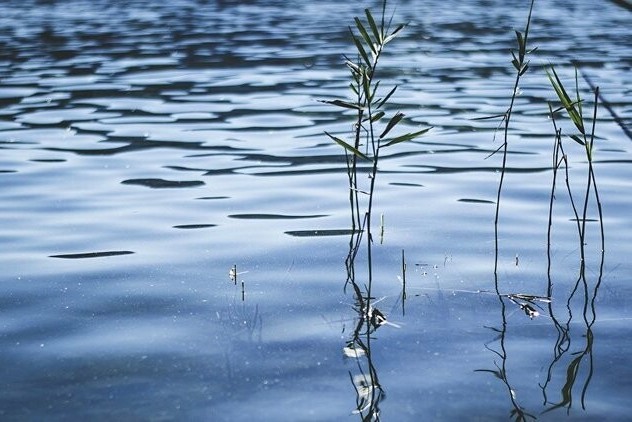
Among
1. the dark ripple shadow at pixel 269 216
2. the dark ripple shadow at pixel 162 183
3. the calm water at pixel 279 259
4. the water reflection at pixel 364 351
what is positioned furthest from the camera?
the dark ripple shadow at pixel 162 183

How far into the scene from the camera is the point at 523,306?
3.63m

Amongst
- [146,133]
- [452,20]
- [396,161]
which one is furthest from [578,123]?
[452,20]

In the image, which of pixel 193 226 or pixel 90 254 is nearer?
pixel 90 254

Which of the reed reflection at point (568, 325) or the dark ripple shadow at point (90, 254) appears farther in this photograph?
the dark ripple shadow at point (90, 254)

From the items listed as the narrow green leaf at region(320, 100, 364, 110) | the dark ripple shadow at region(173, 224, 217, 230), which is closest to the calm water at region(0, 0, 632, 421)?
the dark ripple shadow at region(173, 224, 217, 230)

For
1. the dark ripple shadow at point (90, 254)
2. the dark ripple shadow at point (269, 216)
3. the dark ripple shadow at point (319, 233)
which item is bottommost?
the dark ripple shadow at point (269, 216)

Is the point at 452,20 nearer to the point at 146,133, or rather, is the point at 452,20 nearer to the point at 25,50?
the point at 25,50

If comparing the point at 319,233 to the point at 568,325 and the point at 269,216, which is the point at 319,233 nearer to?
the point at 269,216

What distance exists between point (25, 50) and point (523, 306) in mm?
11168

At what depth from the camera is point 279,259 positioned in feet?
14.3

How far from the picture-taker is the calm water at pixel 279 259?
2928mm

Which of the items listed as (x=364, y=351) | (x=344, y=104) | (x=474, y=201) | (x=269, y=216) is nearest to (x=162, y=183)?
(x=269, y=216)

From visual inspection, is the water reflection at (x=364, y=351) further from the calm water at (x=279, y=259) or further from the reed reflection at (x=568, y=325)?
the reed reflection at (x=568, y=325)

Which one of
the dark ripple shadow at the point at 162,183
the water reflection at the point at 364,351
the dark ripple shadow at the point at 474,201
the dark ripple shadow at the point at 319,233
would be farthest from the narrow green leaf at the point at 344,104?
the dark ripple shadow at the point at 162,183
